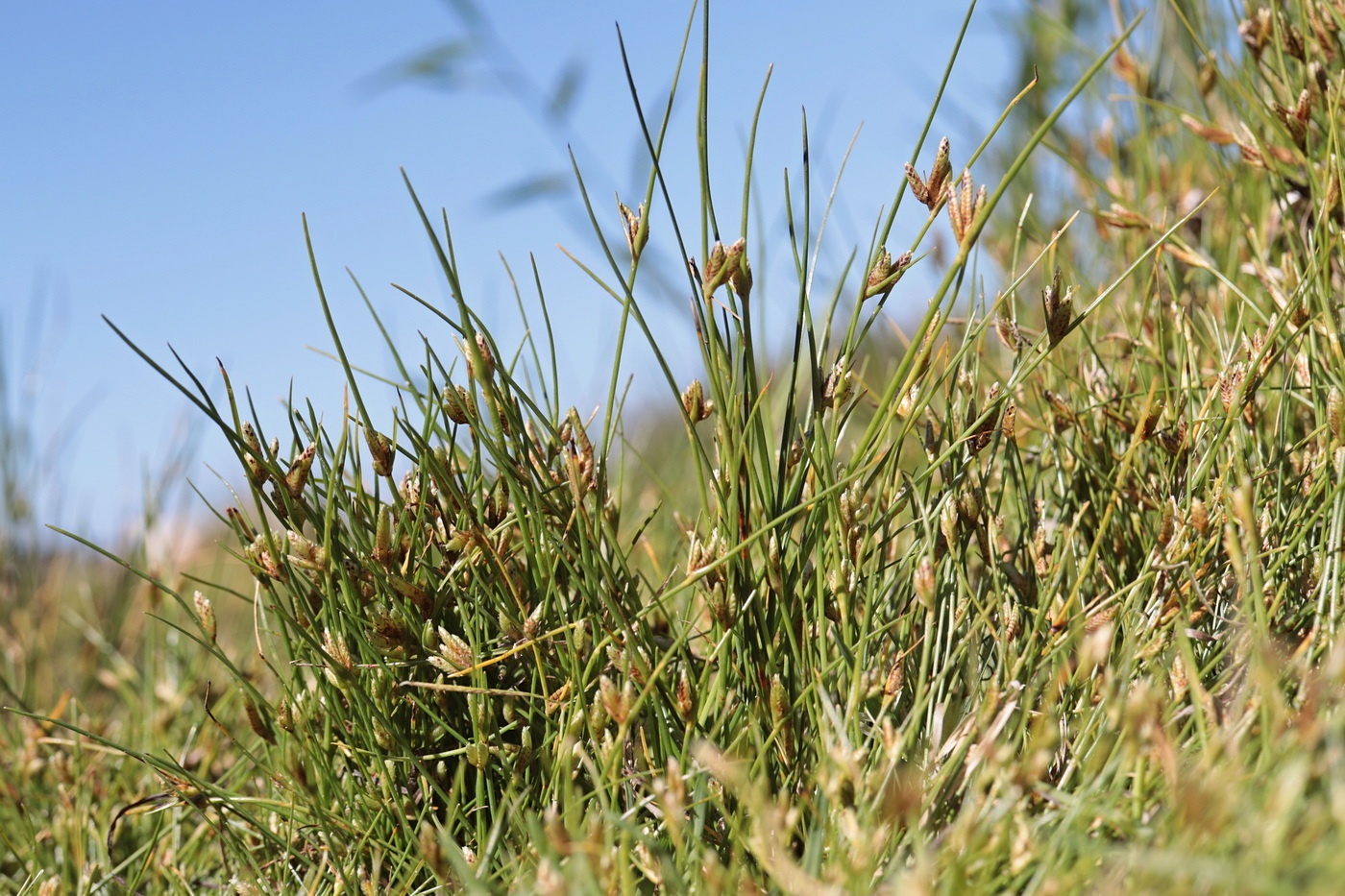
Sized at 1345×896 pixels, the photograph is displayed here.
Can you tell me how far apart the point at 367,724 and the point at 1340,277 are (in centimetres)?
117

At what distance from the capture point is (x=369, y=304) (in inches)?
34.0

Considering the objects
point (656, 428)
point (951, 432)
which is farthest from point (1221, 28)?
point (656, 428)

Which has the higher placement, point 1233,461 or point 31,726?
point 1233,461

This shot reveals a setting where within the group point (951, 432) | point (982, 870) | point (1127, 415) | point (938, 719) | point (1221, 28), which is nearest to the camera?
point (982, 870)

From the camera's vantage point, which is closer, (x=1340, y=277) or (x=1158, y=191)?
(x=1340, y=277)

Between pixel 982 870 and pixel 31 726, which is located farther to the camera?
pixel 31 726

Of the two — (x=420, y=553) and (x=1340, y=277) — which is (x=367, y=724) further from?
(x=1340, y=277)

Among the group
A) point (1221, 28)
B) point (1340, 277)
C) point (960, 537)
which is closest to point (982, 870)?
point (960, 537)

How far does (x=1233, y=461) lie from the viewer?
0.92m

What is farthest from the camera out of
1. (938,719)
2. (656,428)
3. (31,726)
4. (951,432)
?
(656,428)

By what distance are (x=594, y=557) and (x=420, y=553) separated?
6.5 inches

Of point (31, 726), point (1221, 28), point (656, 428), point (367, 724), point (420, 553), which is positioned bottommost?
point (656, 428)

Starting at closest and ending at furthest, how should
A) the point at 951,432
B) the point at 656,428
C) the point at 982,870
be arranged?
the point at 982,870
the point at 951,432
the point at 656,428

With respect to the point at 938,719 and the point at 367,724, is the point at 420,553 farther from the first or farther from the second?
the point at 938,719
